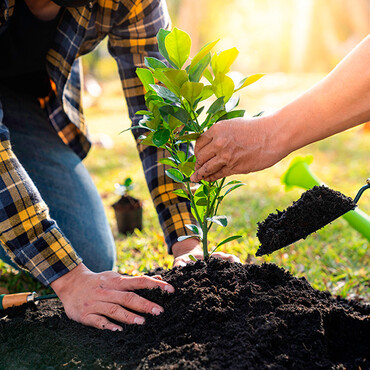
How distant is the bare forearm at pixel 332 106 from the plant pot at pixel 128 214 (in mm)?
2165

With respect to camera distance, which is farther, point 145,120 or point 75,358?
point 145,120

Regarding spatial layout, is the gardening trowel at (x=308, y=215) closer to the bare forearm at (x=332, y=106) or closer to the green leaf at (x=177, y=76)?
the bare forearm at (x=332, y=106)

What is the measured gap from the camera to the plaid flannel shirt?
5.62ft

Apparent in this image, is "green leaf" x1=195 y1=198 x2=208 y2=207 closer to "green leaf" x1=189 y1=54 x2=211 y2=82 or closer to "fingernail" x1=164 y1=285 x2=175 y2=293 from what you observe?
"fingernail" x1=164 y1=285 x2=175 y2=293

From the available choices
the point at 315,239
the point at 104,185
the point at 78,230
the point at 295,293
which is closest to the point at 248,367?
the point at 295,293

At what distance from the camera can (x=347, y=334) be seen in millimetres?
1546

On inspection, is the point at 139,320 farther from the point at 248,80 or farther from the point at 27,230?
the point at 248,80

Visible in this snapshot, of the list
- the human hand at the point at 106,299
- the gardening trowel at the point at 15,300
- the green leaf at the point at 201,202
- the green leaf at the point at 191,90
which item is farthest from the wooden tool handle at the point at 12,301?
the green leaf at the point at 191,90

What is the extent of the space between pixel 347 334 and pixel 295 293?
0.22 m

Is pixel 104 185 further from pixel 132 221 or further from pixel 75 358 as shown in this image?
pixel 75 358

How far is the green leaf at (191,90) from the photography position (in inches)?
57.2

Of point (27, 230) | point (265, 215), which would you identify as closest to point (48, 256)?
point (27, 230)

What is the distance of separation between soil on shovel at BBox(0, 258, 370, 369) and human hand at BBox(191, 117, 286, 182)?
44cm

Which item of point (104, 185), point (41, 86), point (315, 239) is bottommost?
point (315, 239)
